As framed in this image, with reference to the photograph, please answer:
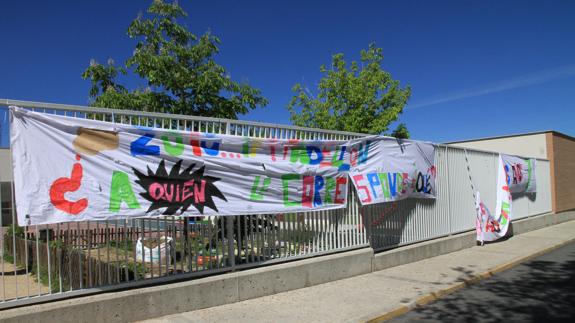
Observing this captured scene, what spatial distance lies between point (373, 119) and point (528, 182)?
7.14 meters

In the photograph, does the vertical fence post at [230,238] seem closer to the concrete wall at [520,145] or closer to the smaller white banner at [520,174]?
the smaller white banner at [520,174]

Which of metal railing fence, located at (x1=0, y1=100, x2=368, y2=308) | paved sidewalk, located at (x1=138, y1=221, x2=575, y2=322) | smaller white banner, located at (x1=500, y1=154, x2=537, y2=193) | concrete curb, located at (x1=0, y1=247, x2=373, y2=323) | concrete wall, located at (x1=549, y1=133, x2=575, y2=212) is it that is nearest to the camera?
concrete curb, located at (x1=0, y1=247, x2=373, y2=323)

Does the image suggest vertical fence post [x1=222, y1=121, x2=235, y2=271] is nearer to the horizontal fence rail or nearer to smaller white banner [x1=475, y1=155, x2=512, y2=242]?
the horizontal fence rail

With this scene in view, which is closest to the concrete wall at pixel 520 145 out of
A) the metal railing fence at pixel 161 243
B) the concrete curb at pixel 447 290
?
the concrete curb at pixel 447 290

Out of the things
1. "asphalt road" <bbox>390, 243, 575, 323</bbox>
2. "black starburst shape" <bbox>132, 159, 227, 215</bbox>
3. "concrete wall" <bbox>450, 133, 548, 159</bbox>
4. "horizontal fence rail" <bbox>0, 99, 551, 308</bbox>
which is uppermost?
"concrete wall" <bbox>450, 133, 548, 159</bbox>

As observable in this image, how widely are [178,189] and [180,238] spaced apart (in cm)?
82

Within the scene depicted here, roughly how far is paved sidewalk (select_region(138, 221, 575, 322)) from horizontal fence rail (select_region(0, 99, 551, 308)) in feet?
2.08

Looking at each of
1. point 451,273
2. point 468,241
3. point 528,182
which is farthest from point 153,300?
point 528,182

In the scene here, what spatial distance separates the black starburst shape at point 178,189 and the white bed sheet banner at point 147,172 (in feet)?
0.04

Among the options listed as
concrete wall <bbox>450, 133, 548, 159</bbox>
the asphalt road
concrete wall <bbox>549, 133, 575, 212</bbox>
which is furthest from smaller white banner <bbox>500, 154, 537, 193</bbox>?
the asphalt road

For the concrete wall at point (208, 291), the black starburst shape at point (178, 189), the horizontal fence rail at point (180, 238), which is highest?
the black starburst shape at point (178, 189)

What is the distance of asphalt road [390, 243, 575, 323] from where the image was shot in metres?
5.80

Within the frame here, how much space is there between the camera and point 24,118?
4434 millimetres

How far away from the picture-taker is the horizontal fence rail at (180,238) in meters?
5.03
